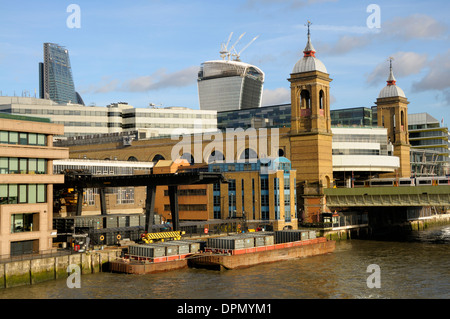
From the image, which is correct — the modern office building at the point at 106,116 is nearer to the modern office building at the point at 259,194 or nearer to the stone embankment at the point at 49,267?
the modern office building at the point at 259,194

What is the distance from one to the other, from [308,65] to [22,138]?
77053mm

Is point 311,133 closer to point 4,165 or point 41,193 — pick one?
point 41,193

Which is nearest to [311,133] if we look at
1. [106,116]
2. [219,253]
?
[219,253]

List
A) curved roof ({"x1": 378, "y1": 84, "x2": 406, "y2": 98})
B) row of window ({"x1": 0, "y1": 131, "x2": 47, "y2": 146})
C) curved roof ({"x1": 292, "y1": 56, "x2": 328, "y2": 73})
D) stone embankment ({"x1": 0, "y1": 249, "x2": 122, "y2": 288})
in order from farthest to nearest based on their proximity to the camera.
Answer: curved roof ({"x1": 378, "y1": 84, "x2": 406, "y2": 98})
curved roof ({"x1": 292, "y1": 56, "x2": 328, "y2": 73})
row of window ({"x1": 0, "y1": 131, "x2": 47, "y2": 146})
stone embankment ({"x1": 0, "y1": 249, "x2": 122, "y2": 288})

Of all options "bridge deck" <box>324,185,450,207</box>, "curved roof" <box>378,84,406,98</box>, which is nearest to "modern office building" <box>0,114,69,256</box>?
"bridge deck" <box>324,185,450,207</box>

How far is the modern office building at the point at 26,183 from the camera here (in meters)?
67.2

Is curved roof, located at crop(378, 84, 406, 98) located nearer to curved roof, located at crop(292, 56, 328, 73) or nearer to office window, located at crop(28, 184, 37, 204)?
curved roof, located at crop(292, 56, 328, 73)

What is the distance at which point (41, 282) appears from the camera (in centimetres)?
6350

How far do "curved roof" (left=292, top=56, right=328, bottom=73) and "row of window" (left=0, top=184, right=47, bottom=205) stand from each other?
7514 centimetres

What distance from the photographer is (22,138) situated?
230ft

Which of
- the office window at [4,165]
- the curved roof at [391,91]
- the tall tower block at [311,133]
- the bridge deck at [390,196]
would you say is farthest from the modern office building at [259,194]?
the curved roof at [391,91]

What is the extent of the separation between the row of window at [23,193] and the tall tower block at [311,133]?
65515 mm

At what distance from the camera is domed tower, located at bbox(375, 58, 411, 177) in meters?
163
